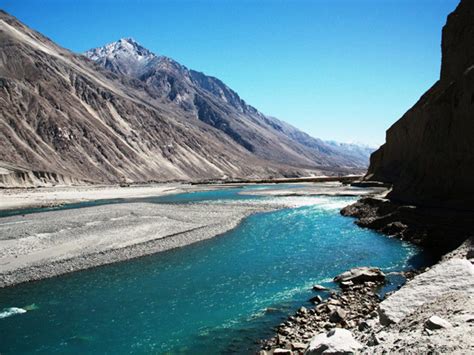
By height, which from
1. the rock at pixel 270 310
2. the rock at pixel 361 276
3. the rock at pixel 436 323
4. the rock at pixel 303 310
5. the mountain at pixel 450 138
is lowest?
the rock at pixel 270 310

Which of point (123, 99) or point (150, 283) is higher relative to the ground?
point (123, 99)

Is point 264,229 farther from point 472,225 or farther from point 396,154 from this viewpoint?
point 396,154

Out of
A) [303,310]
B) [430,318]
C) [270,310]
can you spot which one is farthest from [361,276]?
[430,318]

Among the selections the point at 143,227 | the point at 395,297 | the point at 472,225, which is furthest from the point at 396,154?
the point at 395,297

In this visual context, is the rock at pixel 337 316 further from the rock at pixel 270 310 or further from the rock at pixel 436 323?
the rock at pixel 436 323

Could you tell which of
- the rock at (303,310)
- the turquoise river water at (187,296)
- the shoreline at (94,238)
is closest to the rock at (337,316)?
the rock at (303,310)

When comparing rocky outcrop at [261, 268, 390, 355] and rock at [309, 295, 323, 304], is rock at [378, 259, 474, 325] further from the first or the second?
rock at [309, 295, 323, 304]
